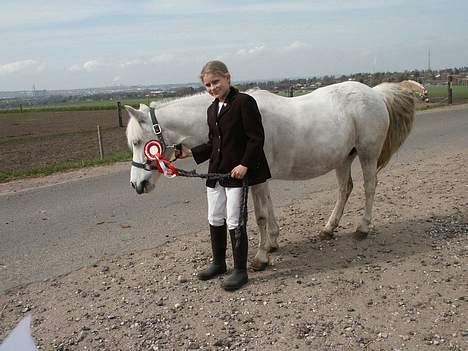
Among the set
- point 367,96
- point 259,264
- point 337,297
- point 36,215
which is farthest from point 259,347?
point 36,215

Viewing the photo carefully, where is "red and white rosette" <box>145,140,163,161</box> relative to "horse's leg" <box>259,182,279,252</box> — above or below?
above

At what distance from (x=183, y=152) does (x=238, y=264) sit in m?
1.15

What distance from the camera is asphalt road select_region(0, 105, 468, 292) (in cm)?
524

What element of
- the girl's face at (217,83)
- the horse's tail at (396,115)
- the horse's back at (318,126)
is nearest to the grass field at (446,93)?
the horse's tail at (396,115)

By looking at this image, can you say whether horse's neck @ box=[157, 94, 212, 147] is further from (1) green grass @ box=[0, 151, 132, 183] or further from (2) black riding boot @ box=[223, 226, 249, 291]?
(1) green grass @ box=[0, 151, 132, 183]

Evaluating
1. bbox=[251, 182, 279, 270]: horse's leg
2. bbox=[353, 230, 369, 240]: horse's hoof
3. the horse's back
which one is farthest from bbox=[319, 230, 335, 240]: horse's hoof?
bbox=[251, 182, 279, 270]: horse's leg

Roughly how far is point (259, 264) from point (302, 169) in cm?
108

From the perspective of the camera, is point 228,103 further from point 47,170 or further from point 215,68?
point 47,170

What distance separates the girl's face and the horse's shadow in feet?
5.78

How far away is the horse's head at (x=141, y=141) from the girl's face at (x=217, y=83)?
2.42ft

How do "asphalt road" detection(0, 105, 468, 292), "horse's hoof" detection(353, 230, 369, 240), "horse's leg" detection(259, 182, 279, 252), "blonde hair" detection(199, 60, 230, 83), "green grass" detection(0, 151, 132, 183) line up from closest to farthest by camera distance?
"blonde hair" detection(199, 60, 230, 83) < "horse's leg" detection(259, 182, 279, 252) < "asphalt road" detection(0, 105, 468, 292) < "horse's hoof" detection(353, 230, 369, 240) < "green grass" detection(0, 151, 132, 183)

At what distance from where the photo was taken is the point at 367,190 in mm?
5516

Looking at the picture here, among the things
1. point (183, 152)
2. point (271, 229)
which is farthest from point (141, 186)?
point (271, 229)

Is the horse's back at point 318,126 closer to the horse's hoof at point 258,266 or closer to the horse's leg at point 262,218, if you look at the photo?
the horse's leg at point 262,218
